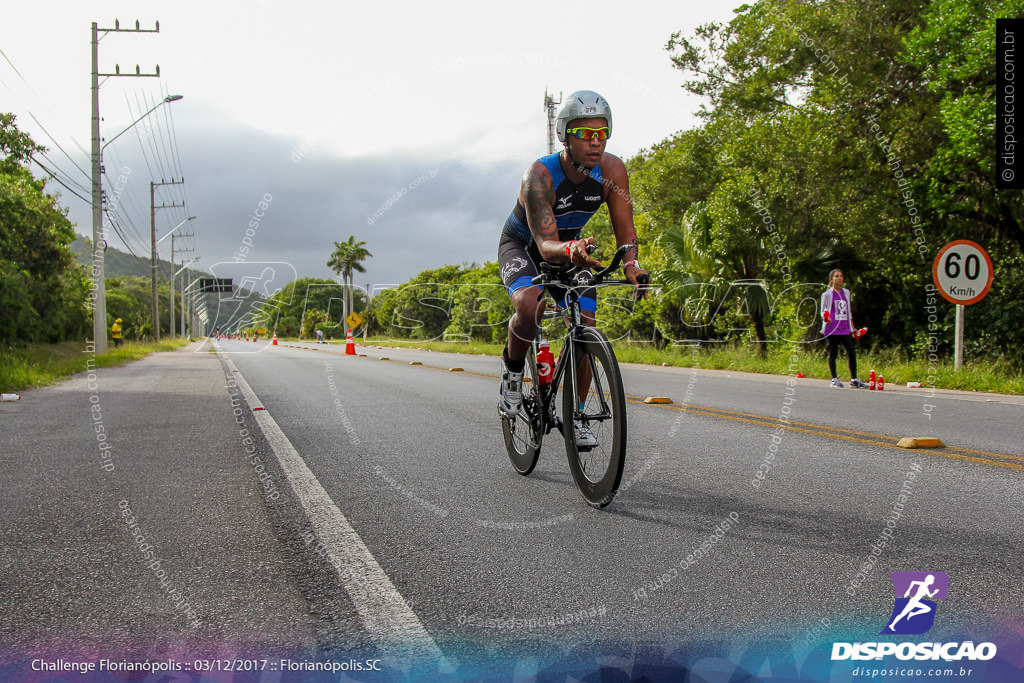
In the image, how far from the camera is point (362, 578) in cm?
277

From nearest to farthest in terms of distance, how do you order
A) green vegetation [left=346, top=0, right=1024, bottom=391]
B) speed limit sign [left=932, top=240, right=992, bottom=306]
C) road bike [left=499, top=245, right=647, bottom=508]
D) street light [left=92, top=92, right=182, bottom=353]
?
road bike [left=499, top=245, right=647, bottom=508]
speed limit sign [left=932, top=240, right=992, bottom=306]
green vegetation [left=346, top=0, right=1024, bottom=391]
street light [left=92, top=92, right=182, bottom=353]

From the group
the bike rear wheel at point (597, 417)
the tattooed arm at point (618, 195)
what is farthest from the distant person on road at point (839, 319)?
the bike rear wheel at point (597, 417)

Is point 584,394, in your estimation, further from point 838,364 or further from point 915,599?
point 838,364

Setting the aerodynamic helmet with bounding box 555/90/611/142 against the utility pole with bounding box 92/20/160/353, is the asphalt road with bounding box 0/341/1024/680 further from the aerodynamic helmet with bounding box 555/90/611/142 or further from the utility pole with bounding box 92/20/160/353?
the utility pole with bounding box 92/20/160/353

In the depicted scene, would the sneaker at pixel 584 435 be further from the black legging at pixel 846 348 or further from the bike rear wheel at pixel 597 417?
the black legging at pixel 846 348

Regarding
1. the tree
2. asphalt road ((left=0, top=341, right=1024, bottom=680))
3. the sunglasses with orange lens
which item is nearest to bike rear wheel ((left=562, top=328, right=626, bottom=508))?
asphalt road ((left=0, top=341, right=1024, bottom=680))

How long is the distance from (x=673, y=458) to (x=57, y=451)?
4798 mm

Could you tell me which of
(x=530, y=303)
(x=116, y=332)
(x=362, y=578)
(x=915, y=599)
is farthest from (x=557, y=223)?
(x=116, y=332)

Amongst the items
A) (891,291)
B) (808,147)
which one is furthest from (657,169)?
(891,291)

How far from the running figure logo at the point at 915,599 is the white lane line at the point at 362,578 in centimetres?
149

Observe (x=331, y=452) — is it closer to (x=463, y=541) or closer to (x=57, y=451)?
(x=57, y=451)

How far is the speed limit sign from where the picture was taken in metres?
11.5

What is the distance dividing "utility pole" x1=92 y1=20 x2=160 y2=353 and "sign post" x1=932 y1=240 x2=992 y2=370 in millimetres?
21268

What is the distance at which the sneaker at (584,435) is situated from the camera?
12.6 ft
